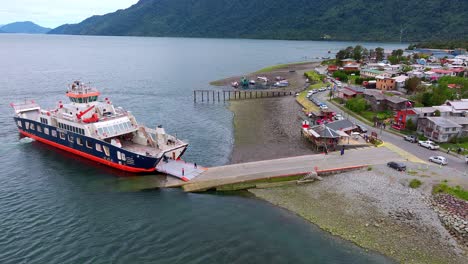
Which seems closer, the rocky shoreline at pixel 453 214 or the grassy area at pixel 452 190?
the rocky shoreline at pixel 453 214

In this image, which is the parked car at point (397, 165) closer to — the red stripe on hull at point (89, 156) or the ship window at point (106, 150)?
the red stripe on hull at point (89, 156)

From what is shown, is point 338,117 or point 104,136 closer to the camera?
point 104,136

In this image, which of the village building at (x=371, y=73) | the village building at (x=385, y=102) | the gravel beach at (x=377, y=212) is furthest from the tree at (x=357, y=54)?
the gravel beach at (x=377, y=212)

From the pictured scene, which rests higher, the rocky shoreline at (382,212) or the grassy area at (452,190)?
the grassy area at (452,190)

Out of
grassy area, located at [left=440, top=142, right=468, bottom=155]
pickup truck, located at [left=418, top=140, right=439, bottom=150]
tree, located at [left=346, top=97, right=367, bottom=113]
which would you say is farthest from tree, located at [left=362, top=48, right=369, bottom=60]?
pickup truck, located at [left=418, top=140, right=439, bottom=150]

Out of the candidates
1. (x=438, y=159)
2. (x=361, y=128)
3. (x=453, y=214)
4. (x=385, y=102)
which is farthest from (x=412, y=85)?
(x=453, y=214)

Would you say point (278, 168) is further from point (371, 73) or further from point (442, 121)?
point (371, 73)

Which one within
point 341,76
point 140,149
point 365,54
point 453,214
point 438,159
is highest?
point 365,54
